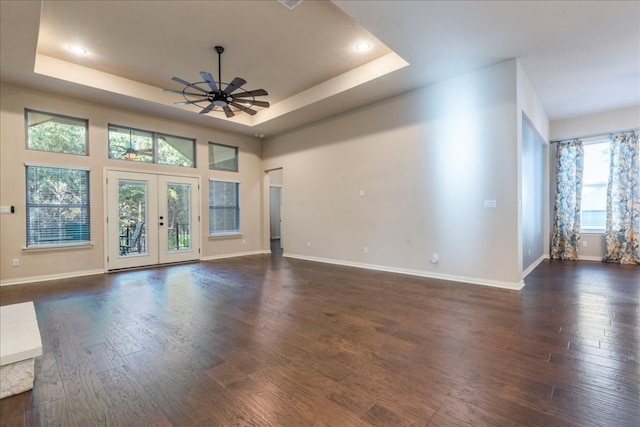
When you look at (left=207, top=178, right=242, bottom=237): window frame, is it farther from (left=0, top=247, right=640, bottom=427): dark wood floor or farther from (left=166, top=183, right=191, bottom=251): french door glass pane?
(left=0, top=247, right=640, bottom=427): dark wood floor

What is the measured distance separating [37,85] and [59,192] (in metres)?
1.80

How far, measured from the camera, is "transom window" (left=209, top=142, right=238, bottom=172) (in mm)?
7438

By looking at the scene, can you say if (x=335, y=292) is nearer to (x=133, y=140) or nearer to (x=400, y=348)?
(x=400, y=348)

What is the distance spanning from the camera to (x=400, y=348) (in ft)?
7.86

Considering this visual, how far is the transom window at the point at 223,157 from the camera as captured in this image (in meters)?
7.44

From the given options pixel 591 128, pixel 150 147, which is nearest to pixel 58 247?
pixel 150 147

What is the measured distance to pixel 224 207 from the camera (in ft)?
25.2

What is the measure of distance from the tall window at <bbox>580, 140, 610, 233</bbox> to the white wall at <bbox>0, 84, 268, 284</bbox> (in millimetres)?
8560

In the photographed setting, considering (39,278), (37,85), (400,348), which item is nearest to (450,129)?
(400,348)

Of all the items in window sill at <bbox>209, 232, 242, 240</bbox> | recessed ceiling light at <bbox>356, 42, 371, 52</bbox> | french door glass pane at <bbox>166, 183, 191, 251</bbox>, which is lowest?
window sill at <bbox>209, 232, 242, 240</bbox>

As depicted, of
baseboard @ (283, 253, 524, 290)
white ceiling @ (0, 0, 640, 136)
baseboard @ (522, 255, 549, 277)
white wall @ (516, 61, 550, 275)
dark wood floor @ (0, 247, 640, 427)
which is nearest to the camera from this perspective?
dark wood floor @ (0, 247, 640, 427)

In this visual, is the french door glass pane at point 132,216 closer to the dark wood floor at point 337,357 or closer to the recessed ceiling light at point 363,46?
the dark wood floor at point 337,357

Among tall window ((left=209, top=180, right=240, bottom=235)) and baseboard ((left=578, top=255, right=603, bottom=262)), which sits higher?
tall window ((left=209, top=180, right=240, bottom=235))

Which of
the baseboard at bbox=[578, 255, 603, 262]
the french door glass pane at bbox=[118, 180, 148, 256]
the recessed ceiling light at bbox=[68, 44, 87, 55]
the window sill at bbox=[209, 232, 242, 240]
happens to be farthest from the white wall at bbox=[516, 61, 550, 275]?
the french door glass pane at bbox=[118, 180, 148, 256]
